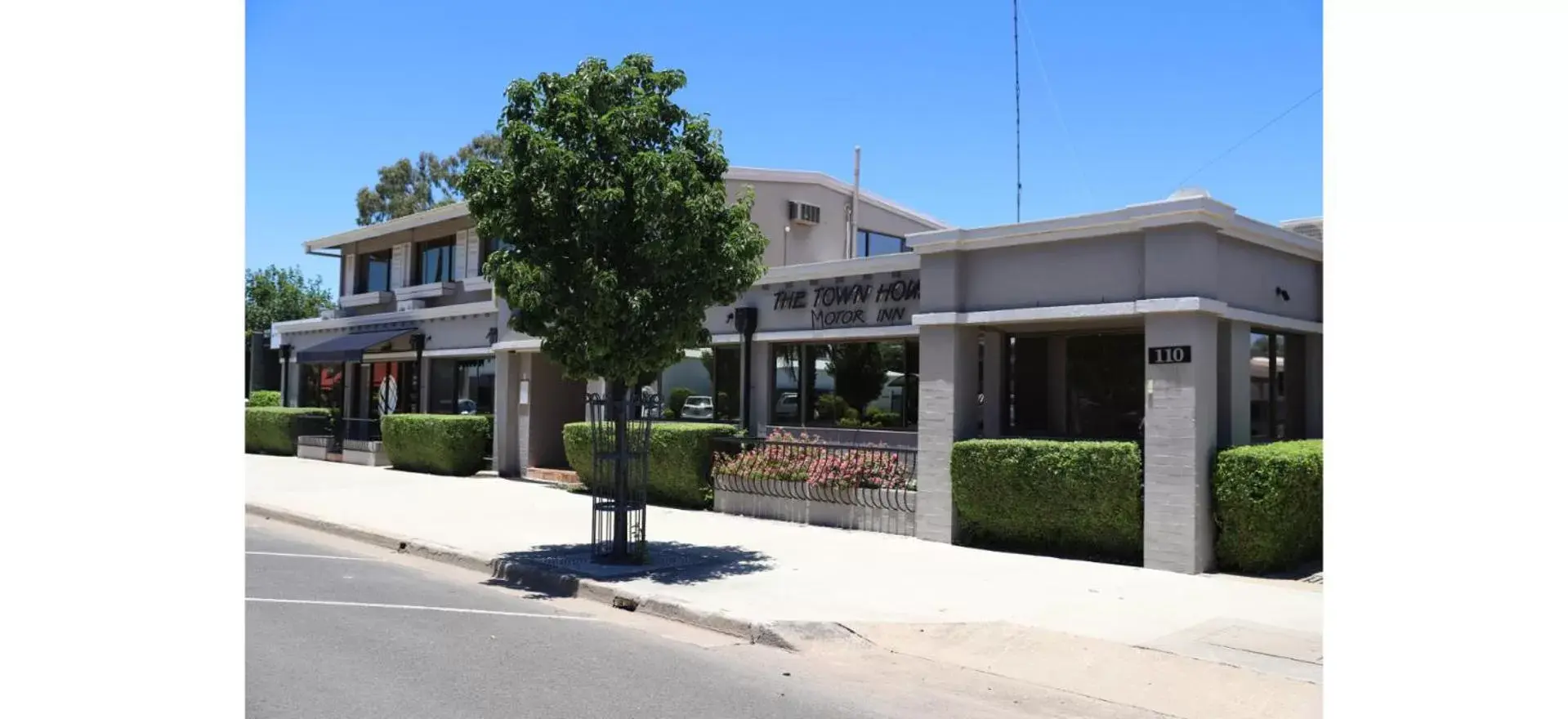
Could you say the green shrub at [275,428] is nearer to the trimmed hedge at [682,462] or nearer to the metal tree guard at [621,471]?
the trimmed hedge at [682,462]

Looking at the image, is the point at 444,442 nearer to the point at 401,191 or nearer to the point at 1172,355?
the point at 1172,355

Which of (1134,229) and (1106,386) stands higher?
(1134,229)

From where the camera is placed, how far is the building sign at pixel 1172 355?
11000 mm

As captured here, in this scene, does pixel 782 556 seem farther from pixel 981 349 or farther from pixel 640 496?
pixel 981 349

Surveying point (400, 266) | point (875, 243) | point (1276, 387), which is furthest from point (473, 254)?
point (1276, 387)

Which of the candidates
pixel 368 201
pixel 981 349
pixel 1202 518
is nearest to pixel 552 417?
pixel 981 349

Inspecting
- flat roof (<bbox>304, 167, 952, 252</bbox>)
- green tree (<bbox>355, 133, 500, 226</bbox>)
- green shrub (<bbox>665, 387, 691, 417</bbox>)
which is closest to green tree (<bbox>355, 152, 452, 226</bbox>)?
green tree (<bbox>355, 133, 500, 226</bbox>)

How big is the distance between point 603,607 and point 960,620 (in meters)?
3.29

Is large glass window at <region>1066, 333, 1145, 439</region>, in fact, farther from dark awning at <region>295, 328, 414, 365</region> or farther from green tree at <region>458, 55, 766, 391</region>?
dark awning at <region>295, 328, 414, 365</region>

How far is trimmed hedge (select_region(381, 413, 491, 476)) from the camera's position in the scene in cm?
2159

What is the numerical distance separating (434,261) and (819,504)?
49.5 ft

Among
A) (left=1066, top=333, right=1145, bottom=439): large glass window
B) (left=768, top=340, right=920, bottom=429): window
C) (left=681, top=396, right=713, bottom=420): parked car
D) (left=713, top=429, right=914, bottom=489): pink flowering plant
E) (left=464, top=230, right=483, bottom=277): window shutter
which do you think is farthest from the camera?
(left=464, top=230, right=483, bottom=277): window shutter

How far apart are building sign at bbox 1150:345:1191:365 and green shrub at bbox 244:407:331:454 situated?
22450 mm

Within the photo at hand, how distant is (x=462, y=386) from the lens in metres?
23.9
